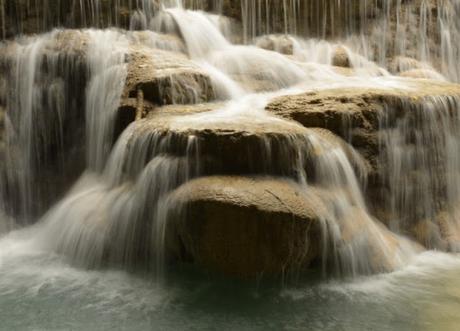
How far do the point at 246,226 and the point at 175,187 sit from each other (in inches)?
36.4

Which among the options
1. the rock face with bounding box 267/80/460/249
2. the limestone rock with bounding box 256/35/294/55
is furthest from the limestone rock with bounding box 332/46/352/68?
the rock face with bounding box 267/80/460/249

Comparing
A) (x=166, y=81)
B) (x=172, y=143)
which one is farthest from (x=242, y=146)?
(x=166, y=81)

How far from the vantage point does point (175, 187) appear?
17.5 feet

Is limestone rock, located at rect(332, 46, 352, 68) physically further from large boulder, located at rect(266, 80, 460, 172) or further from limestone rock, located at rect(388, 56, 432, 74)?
large boulder, located at rect(266, 80, 460, 172)

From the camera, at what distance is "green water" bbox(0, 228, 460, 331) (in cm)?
456

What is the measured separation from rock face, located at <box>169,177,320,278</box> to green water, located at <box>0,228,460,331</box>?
Result: 0.93 feet

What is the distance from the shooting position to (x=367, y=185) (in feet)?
20.7

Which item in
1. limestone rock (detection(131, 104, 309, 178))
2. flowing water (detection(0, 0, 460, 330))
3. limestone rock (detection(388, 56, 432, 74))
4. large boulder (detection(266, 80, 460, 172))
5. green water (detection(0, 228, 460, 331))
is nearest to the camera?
green water (detection(0, 228, 460, 331))

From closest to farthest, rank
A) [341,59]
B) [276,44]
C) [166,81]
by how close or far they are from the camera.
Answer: [166,81] → [276,44] → [341,59]

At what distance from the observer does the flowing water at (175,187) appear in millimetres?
4859

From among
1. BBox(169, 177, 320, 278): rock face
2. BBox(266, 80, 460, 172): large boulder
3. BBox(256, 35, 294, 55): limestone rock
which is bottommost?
BBox(169, 177, 320, 278): rock face

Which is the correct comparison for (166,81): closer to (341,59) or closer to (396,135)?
(396,135)

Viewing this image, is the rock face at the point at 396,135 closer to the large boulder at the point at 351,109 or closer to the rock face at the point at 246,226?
the large boulder at the point at 351,109

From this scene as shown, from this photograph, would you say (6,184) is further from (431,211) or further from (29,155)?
(431,211)
